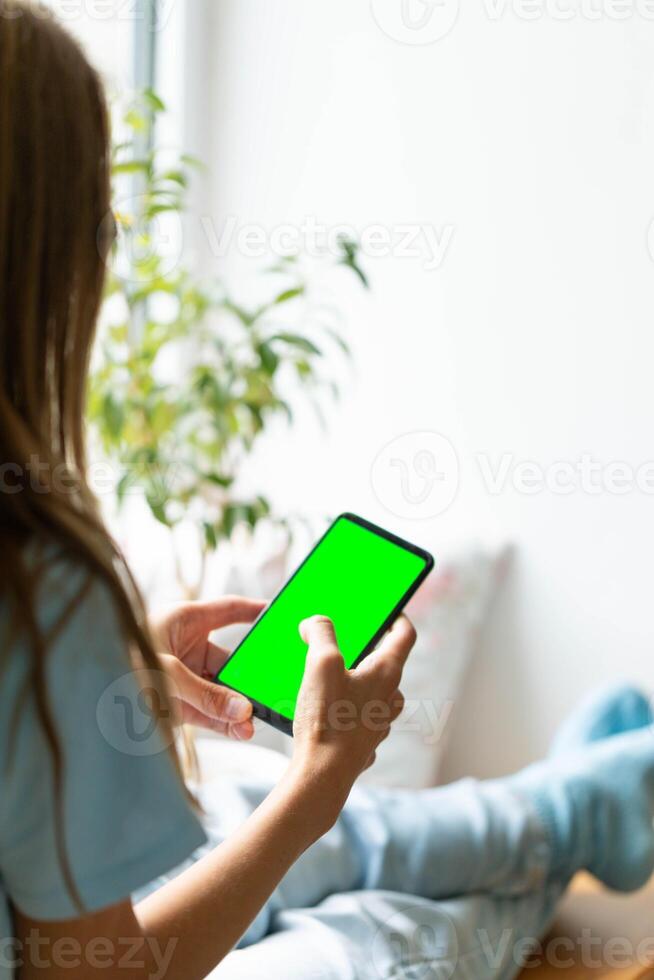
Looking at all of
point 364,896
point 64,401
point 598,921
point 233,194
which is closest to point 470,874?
point 364,896

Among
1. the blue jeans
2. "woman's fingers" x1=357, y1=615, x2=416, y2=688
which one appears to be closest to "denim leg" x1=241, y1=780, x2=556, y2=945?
the blue jeans

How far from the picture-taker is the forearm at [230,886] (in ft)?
1.97

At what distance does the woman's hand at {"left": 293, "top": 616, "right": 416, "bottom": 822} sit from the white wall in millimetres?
886

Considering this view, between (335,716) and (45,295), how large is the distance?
0.32 metres

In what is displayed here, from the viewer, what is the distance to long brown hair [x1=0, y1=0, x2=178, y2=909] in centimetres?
51

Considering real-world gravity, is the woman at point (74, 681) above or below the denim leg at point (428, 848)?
above

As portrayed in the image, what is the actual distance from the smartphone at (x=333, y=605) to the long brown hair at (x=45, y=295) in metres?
0.28

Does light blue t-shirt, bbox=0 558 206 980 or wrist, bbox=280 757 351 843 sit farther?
wrist, bbox=280 757 351 843

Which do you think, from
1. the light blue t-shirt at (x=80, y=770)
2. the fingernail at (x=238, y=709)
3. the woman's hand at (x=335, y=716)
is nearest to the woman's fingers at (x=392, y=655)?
the woman's hand at (x=335, y=716)

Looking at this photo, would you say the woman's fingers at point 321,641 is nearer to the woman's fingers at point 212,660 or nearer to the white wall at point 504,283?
the woman's fingers at point 212,660

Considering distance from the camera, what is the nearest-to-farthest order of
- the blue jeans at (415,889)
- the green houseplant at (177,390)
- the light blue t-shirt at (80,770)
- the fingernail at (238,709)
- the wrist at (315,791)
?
the light blue t-shirt at (80,770) → the wrist at (315,791) → the fingernail at (238,709) → the blue jeans at (415,889) → the green houseplant at (177,390)

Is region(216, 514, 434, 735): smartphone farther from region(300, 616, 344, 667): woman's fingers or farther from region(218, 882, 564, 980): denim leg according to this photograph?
region(218, 882, 564, 980): denim leg

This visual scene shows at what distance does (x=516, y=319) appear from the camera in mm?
1562

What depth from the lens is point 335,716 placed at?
0.68 m
